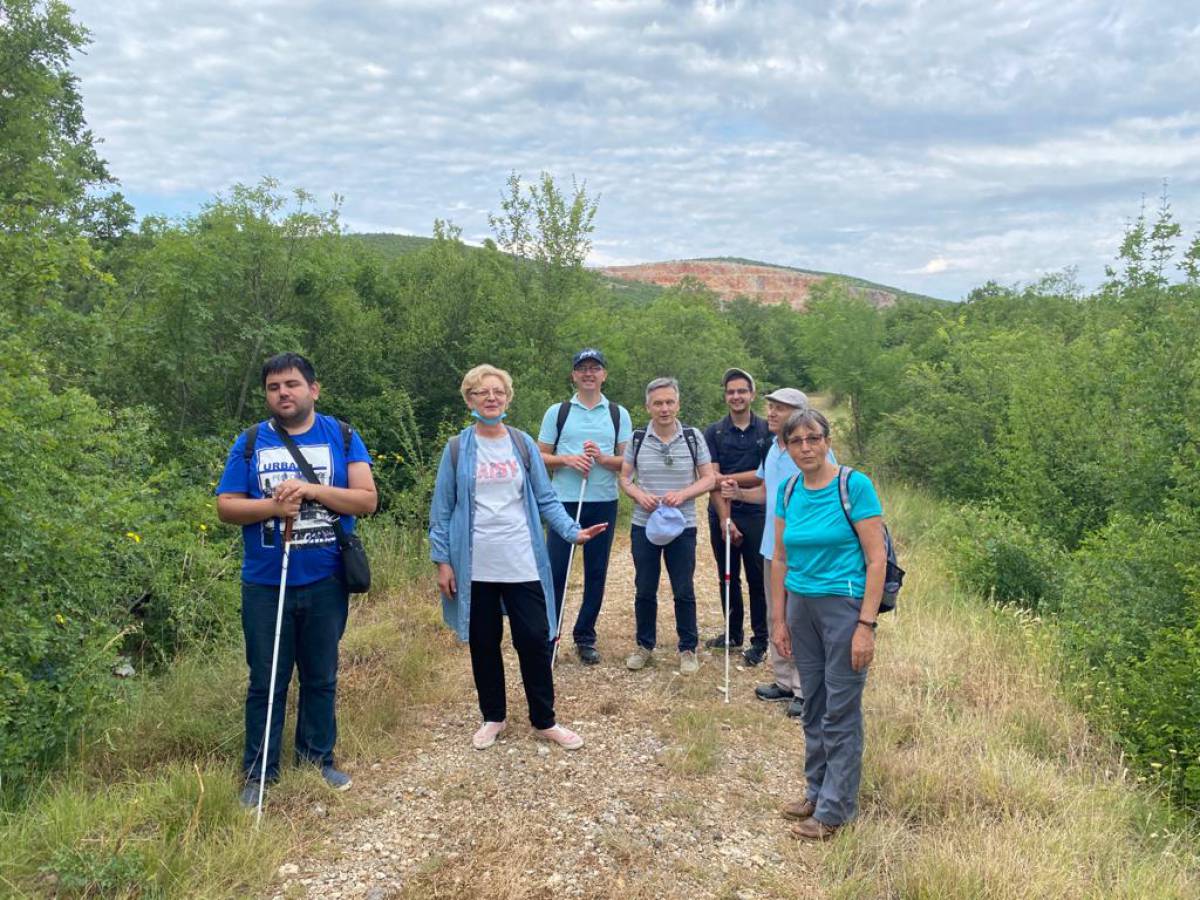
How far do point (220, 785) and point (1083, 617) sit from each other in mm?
6578

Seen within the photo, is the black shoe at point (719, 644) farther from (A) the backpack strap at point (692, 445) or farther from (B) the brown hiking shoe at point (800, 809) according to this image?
(B) the brown hiking shoe at point (800, 809)

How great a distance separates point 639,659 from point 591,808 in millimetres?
1823

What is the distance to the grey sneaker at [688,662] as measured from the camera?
208 inches

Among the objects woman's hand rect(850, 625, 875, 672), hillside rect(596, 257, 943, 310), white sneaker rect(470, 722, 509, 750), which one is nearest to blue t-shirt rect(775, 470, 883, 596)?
woman's hand rect(850, 625, 875, 672)

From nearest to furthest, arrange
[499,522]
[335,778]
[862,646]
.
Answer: [862,646] → [335,778] → [499,522]

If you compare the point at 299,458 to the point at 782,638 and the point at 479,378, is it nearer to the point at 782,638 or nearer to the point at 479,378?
the point at 479,378

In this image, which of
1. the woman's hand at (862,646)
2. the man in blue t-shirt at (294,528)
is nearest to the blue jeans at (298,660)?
the man in blue t-shirt at (294,528)

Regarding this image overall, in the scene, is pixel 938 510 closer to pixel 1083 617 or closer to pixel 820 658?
pixel 1083 617

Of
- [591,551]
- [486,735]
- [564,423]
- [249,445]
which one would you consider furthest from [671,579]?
[249,445]

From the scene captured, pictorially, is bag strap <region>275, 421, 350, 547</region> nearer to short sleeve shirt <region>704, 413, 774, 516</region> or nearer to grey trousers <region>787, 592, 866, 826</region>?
grey trousers <region>787, 592, 866, 826</region>

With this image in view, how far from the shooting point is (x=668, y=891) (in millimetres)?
3055

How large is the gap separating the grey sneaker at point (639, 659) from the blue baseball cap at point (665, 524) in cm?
93

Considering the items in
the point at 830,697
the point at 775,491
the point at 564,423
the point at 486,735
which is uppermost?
the point at 564,423

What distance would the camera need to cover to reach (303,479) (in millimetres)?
3406
